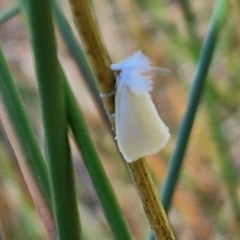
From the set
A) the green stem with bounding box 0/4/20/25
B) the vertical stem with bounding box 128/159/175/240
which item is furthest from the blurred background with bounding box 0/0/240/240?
the vertical stem with bounding box 128/159/175/240

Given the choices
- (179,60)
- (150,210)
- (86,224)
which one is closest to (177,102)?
(179,60)

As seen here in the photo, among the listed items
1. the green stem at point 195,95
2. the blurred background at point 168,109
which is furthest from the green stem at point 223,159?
the green stem at point 195,95

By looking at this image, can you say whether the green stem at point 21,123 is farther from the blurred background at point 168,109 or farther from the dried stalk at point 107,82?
the blurred background at point 168,109

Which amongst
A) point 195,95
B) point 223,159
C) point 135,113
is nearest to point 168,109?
point 223,159

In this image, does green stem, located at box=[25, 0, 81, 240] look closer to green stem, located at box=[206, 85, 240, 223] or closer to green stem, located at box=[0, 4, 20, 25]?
green stem, located at box=[0, 4, 20, 25]

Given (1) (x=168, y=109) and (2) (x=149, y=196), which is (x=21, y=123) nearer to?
(2) (x=149, y=196)
